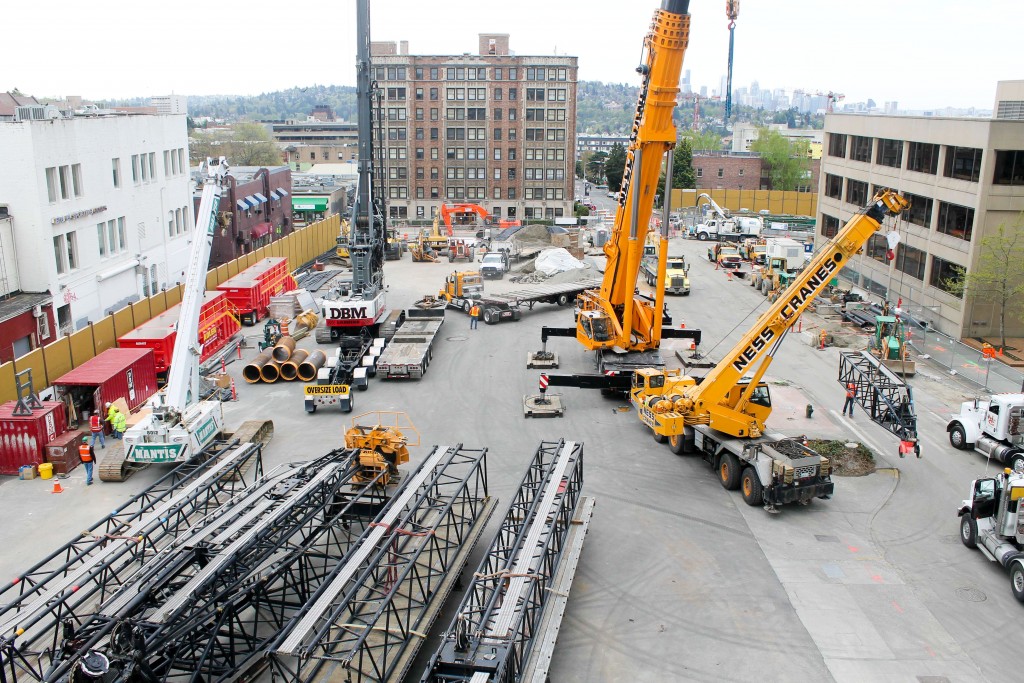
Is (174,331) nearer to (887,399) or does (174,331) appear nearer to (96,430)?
(96,430)

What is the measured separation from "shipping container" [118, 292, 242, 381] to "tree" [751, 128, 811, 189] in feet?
244

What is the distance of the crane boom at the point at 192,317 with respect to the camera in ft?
83.3

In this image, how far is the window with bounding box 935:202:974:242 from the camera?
38.2 metres

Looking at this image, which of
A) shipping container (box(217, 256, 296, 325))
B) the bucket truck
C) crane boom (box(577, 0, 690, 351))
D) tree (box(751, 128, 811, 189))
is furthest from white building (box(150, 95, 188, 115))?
tree (box(751, 128, 811, 189))

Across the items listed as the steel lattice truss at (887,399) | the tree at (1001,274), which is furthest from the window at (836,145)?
the steel lattice truss at (887,399)

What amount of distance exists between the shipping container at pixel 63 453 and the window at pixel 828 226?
147 feet

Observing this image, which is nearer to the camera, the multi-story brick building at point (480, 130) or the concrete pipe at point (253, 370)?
the concrete pipe at point (253, 370)

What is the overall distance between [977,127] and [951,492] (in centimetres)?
2081

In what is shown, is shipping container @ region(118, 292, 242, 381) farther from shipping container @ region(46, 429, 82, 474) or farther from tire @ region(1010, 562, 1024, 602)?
tire @ region(1010, 562, 1024, 602)

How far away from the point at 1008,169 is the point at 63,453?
36.7 meters

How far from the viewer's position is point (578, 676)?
15.5 metres

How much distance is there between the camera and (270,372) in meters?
32.8

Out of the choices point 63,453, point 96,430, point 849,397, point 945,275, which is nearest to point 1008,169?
point 945,275

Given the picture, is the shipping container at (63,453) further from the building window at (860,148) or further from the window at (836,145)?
the window at (836,145)
